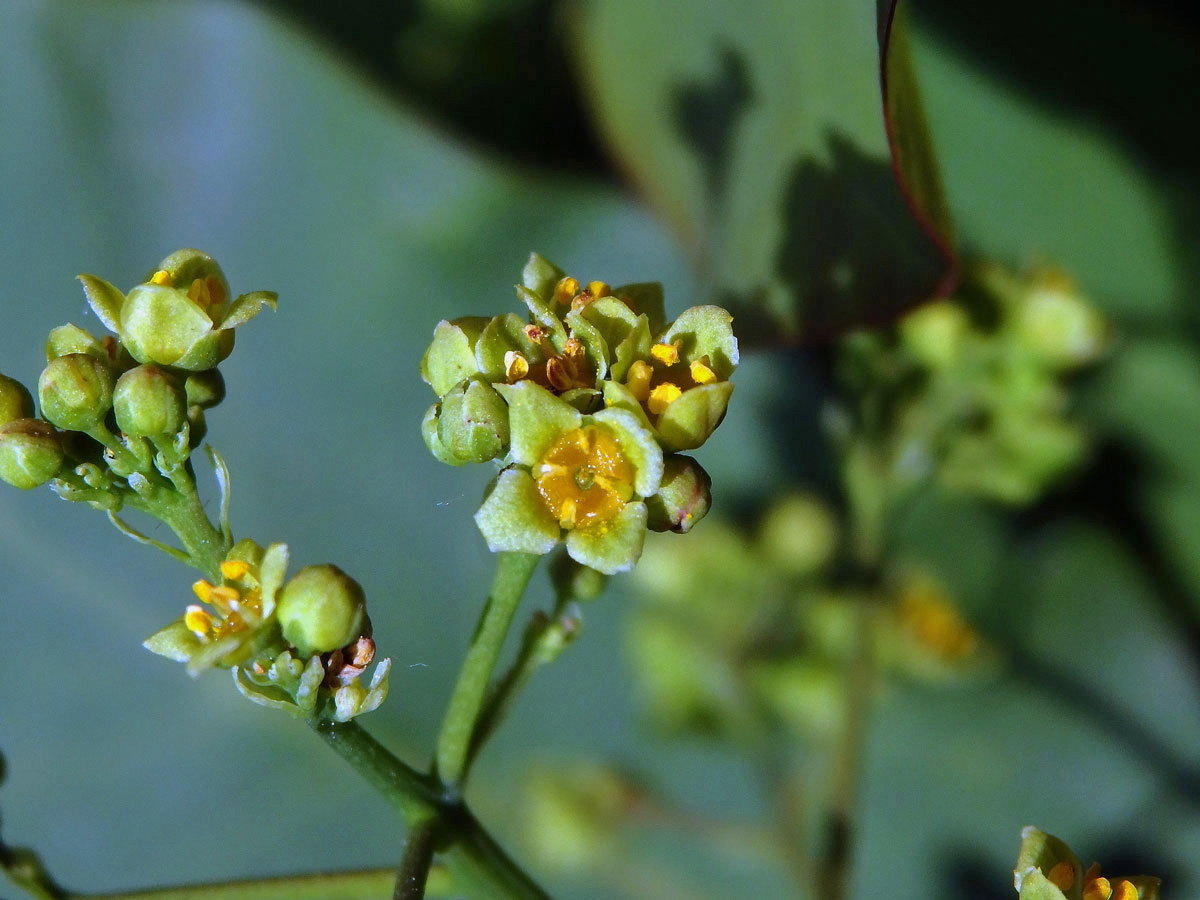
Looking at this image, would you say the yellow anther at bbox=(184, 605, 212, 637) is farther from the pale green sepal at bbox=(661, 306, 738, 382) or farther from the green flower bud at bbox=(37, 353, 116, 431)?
the pale green sepal at bbox=(661, 306, 738, 382)

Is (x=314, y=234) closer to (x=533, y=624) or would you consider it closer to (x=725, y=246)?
(x=725, y=246)

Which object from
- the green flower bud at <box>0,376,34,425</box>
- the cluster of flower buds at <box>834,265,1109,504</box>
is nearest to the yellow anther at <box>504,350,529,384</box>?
the green flower bud at <box>0,376,34,425</box>

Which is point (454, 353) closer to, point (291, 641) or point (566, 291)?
point (566, 291)

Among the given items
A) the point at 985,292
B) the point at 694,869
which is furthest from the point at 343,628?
the point at 694,869

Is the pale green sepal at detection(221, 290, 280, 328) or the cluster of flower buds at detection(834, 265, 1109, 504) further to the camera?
the cluster of flower buds at detection(834, 265, 1109, 504)

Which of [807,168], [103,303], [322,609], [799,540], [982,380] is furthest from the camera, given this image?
[799,540]

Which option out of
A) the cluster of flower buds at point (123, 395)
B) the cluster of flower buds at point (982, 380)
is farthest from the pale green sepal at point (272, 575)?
the cluster of flower buds at point (982, 380)

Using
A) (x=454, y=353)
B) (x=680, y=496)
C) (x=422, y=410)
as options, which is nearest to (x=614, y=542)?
Result: (x=680, y=496)
